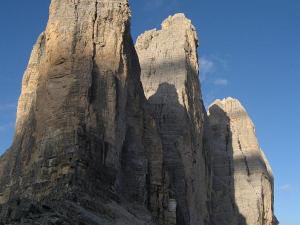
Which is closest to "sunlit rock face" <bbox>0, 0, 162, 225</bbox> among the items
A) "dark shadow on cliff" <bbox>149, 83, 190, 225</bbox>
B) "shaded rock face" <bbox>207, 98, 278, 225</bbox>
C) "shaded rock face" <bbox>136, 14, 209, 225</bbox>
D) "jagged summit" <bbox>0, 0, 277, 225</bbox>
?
"jagged summit" <bbox>0, 0, 277, 225</bbox>

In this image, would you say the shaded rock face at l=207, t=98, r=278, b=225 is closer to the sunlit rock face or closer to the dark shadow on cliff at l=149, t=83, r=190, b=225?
the dark shadow on cliff at l=149, t=83, r=190, b=225

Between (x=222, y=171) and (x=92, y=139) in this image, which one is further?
(x=222, y=171)

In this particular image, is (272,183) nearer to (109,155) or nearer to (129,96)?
(129,96)

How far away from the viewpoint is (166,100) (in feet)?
250

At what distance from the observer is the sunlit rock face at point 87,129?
44125 mm

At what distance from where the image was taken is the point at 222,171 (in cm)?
9556

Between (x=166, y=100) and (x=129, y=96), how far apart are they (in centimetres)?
2099

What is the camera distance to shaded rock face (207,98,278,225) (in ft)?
294

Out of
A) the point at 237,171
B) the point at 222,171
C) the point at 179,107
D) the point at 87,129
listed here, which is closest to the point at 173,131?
the point at 179,107

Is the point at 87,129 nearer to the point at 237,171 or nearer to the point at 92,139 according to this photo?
the point at 92,139

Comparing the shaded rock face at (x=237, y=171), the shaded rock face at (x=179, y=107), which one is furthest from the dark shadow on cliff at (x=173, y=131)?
the shaded rock face at (x=237, y=171)

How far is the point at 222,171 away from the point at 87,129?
51.5m

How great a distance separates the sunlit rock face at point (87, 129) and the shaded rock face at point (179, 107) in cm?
668

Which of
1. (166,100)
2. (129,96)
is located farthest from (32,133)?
(166,100)
